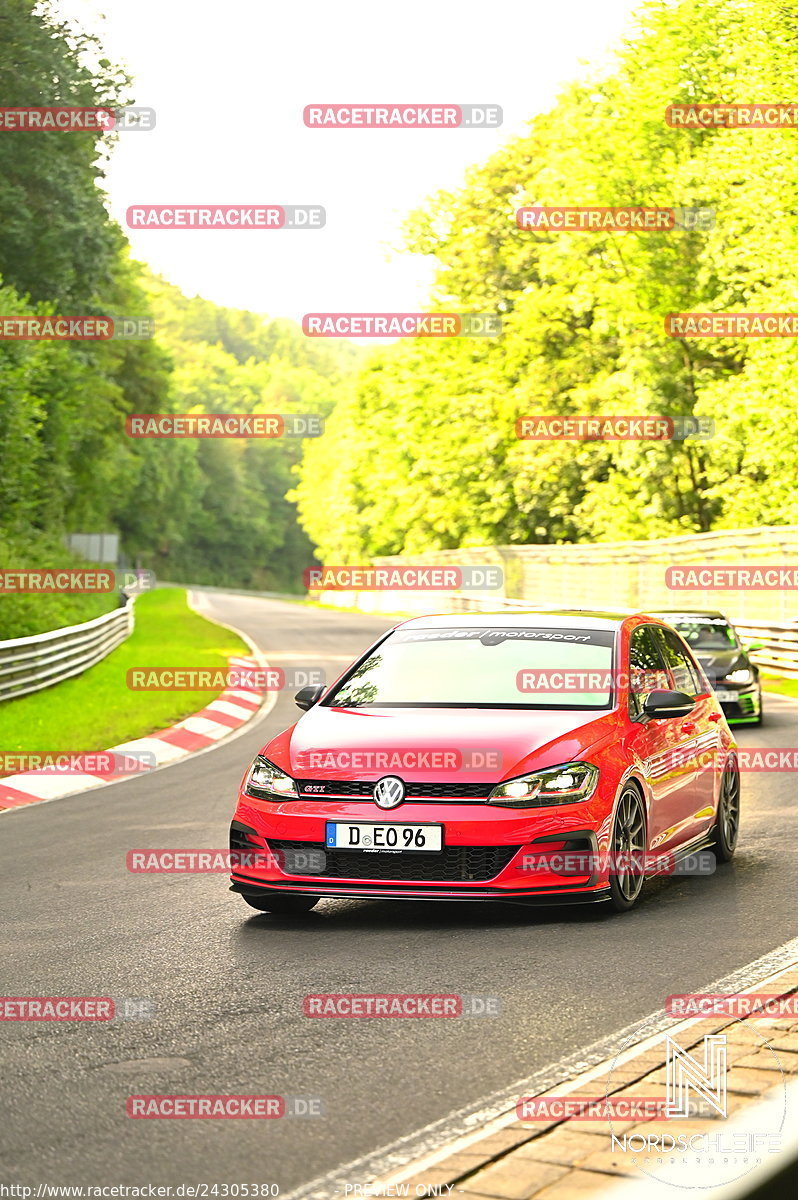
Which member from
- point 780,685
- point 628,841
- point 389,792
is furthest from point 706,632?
point 389,792

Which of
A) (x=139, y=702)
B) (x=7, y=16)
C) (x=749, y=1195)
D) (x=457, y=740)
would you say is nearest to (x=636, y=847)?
(x=457, y=740)

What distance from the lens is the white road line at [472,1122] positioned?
173 inches

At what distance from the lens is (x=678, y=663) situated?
10.4 metres

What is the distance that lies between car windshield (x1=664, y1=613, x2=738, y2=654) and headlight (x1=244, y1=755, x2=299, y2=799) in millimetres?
13325

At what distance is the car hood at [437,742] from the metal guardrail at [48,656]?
1281 centimetres

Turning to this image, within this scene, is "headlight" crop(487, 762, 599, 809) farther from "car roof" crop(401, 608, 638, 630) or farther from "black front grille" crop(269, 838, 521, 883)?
"car roof" crop(401, 608, 638, 630)

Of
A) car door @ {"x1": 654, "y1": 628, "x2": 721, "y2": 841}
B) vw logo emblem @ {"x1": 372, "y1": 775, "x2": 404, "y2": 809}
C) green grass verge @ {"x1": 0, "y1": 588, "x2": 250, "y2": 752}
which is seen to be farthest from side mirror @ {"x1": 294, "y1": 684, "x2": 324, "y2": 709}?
green grass verge @ {"x1": 0, "y1": 588, "x2": 250, "y2": 752}

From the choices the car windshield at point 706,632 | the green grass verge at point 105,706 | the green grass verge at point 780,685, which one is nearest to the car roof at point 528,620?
the green grass verge at point 105,706

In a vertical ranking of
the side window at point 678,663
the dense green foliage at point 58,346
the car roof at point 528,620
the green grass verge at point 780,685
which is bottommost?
the green grass verge at point 780,685

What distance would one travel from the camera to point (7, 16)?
40625 mm

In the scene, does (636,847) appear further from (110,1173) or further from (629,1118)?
(110,1173)

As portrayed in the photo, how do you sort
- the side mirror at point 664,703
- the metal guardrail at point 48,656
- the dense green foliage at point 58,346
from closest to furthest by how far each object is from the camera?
the side mirror at point 664,703 → the metal guardrail at point 48,656 → the dense green foliage at point 58,346

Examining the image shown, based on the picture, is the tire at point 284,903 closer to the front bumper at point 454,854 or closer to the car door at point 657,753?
the front bumper at point 454,854

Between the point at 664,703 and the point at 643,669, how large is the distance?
689mm
